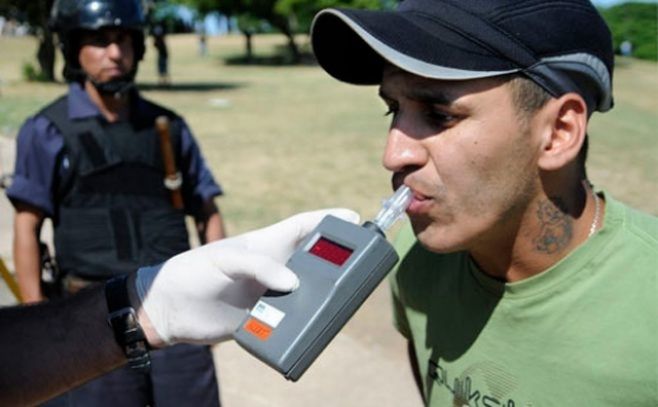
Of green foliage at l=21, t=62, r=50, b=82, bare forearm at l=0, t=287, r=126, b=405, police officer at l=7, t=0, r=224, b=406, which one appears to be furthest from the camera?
green foliage at l=21, t=62, r=50, b=82

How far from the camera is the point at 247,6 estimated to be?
4316 cm


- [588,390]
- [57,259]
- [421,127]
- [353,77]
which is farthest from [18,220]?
[588,390]

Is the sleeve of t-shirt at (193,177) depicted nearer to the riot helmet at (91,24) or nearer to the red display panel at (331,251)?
the riot helmet at (91,24)

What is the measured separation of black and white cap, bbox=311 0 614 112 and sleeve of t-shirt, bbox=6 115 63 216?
6.18ft

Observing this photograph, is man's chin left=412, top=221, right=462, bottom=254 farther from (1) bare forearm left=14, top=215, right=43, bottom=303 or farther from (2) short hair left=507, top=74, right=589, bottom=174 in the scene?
(1) bare forearm left=14, top=215, right=43, bottom=303

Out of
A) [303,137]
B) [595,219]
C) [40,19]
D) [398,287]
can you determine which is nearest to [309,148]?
[303,137]

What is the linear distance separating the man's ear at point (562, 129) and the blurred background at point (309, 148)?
51 centimetres

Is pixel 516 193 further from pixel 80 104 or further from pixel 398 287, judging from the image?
pixel 80 104

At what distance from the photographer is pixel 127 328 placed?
6.98 ft

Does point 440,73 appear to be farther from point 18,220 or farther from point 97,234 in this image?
point 18,220

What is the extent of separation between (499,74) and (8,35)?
217ft

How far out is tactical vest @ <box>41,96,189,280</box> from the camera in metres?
3.30

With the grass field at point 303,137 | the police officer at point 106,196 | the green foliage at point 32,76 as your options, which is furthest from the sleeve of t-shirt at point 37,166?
the green foliage at point 32,76

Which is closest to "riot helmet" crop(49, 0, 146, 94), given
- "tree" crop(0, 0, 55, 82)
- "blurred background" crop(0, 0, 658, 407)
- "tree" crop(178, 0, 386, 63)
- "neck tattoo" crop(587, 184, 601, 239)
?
"blurred background" crop(0, 0, 658, 407)
